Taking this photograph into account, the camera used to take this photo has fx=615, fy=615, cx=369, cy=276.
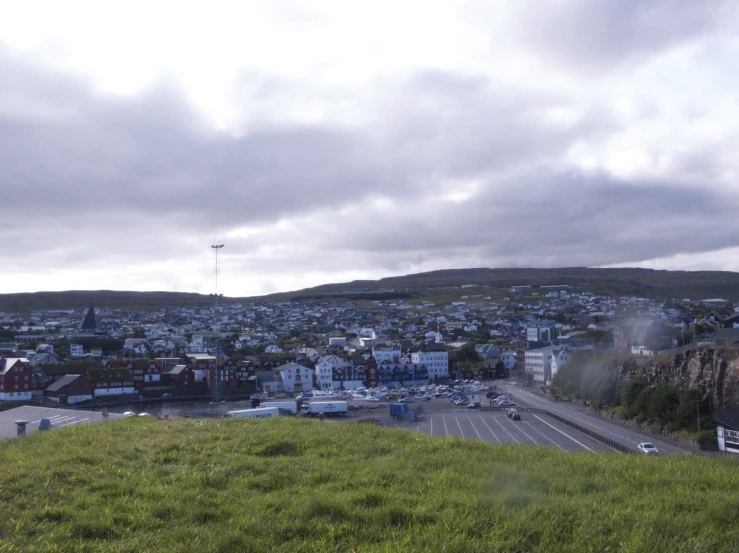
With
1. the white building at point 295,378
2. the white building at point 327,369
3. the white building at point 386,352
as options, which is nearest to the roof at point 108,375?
the white building at point 295,378

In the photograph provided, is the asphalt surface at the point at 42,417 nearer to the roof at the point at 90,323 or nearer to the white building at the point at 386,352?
the white building at the point at 386,352

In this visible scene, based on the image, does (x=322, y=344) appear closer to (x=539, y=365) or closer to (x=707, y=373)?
(x=539, y=365)

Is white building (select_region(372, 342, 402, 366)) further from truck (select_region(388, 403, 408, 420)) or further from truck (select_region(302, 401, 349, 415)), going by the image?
truck (select_region(388, 403, 408, 420))

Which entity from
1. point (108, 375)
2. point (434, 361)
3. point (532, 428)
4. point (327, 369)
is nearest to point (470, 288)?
point (434, 361)

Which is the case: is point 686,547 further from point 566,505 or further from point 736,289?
point 736,289

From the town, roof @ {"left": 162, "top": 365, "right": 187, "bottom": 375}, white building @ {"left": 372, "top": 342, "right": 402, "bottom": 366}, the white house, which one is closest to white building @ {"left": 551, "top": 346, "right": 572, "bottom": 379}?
the white house
